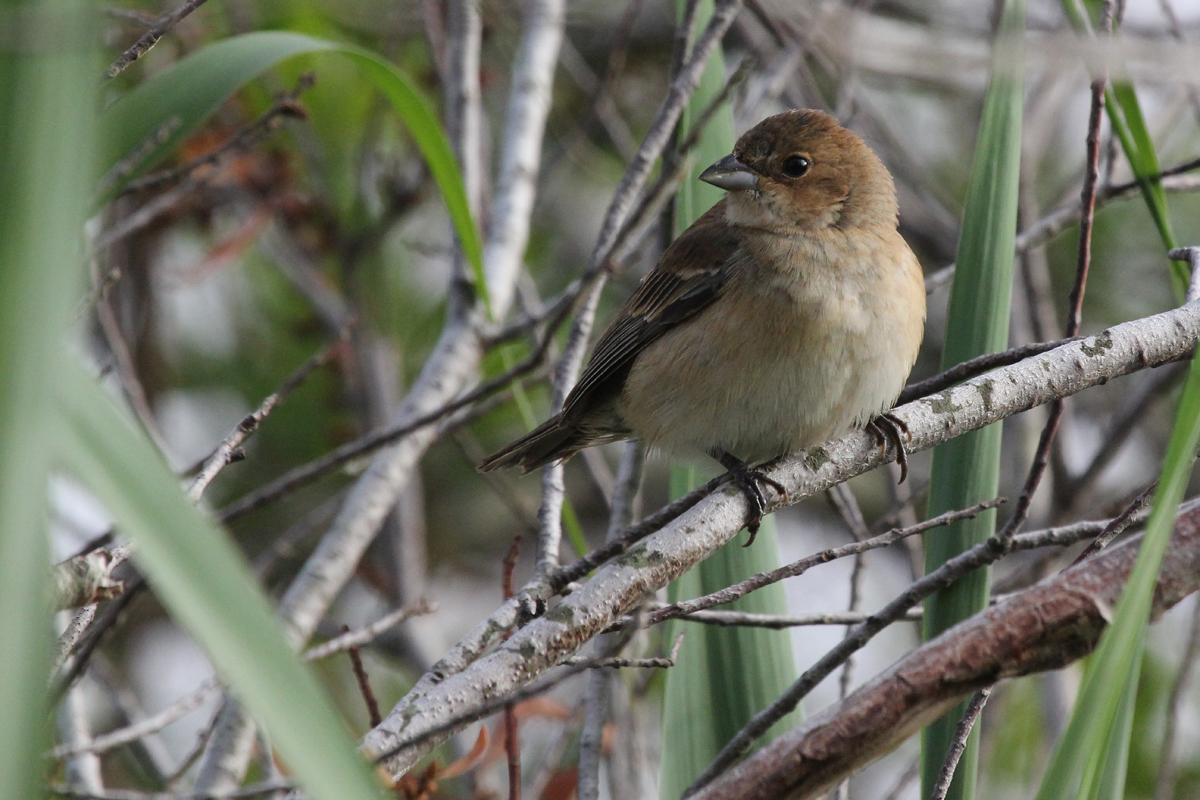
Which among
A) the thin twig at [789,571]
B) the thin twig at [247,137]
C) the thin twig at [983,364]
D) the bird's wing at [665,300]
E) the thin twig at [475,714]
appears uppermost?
the thin twig at [247,137]

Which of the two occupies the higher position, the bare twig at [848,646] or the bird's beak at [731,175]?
A: the bird's beak at [731,175]

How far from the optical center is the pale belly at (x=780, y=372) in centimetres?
323

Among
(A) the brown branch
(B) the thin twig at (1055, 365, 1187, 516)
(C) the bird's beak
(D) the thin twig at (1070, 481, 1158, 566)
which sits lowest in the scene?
(B) the thin twig at (1055, 365, 1187, 516)

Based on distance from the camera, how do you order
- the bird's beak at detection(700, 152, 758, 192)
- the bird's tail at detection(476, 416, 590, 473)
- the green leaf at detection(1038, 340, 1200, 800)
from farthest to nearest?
the bird's tail at detection(476, 416, 590, 473)
the bird's beak at detection(700, 152, 758, 192)
the green leaf at detection(1038, 340, 1200, 800)

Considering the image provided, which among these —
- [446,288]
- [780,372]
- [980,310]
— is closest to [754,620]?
[980,310]

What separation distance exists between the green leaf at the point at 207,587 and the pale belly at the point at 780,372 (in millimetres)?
2345

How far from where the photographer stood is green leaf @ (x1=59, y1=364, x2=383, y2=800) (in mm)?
993

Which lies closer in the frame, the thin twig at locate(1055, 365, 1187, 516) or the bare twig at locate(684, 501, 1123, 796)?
the bare twig at locate(684, 501, 1123, 796)

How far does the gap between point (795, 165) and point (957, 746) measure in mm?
2281

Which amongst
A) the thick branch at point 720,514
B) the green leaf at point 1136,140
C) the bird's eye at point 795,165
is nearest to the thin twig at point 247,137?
the bird's eye at point 795,165

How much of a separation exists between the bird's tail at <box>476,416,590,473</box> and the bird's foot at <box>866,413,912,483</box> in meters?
1.17

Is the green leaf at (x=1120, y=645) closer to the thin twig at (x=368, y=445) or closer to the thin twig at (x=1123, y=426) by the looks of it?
the thin twig at (x=368, y=445)

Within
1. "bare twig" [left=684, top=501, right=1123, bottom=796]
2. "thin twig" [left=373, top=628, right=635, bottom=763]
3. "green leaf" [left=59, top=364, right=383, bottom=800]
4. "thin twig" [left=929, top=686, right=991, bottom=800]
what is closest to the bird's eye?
"bare twig" [left=684, top=501, right=1123, bottom=796]

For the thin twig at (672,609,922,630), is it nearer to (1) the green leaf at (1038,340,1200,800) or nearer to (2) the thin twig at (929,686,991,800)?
(2) the thin twig at (929,686,991,800)
